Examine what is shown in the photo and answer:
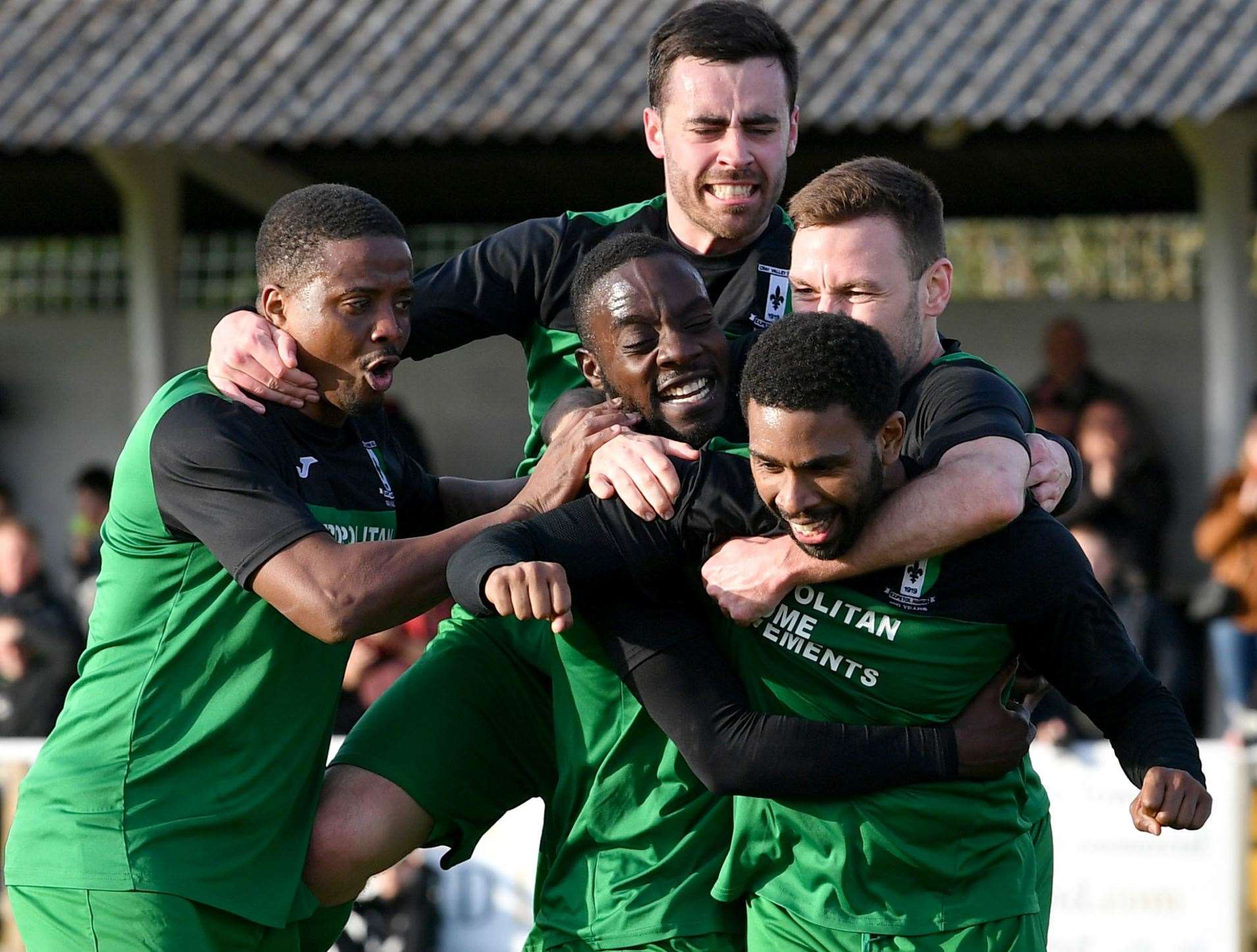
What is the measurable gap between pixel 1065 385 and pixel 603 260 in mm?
6585

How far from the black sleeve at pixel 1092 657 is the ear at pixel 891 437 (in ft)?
1.00

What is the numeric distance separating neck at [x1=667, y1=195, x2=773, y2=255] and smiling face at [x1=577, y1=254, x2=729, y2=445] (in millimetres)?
527

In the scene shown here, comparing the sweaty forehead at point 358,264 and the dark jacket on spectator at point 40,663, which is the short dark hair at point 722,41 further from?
the dark jacket on spectator at point 40,663

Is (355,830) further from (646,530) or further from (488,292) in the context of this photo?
(488,292)

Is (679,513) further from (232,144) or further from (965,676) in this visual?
(232,144)

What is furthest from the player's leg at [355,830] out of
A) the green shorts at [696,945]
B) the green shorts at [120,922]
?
the green shorts at [696,945]

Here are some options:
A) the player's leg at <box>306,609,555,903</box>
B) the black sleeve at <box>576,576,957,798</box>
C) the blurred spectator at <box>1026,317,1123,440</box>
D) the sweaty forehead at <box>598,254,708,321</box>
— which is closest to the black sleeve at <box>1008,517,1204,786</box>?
the black sleeve at <box>576,576,957,798</box>

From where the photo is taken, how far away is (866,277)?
374 cm

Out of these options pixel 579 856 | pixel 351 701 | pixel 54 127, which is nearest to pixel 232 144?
pixel 54 127

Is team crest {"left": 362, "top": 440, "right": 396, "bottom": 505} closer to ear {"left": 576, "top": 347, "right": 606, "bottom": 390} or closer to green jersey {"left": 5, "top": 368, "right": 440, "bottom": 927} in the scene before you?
green jersey {"left": 5, "top": 368, "right": 440, "bottom": 927}

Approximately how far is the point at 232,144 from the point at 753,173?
7.40 metres

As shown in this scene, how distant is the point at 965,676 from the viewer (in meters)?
3.66

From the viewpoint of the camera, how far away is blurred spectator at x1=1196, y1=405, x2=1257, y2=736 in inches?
348

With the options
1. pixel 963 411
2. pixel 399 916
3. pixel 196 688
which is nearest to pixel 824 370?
pixel 963 411
